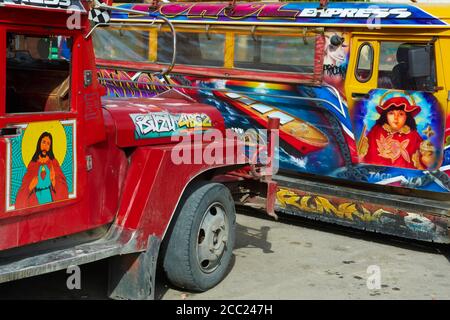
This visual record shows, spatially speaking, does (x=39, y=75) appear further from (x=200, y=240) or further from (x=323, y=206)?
(x=323, y=206)

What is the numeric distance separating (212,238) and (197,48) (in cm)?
383

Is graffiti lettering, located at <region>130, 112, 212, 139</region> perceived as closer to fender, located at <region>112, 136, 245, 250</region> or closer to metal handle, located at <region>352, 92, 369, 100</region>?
fender, located at <region>112, 136, 245, 250</region>

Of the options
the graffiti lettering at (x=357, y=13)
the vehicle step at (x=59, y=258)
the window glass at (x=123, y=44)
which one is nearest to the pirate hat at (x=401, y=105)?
the graffiti lettering at (x=357, y=13)

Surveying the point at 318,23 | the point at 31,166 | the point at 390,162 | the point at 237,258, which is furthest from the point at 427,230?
the point at 31,166

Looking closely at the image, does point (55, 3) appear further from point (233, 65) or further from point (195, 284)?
point (233, 65)

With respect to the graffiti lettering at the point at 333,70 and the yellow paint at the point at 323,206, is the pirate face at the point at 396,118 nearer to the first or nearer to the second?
the graffiti lettering at the point at 333,70

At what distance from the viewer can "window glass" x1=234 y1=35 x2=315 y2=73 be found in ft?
24.3

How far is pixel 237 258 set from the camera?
244 inches

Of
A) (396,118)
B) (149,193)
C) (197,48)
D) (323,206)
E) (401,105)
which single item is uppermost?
(197,48)

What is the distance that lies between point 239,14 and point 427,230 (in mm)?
3534

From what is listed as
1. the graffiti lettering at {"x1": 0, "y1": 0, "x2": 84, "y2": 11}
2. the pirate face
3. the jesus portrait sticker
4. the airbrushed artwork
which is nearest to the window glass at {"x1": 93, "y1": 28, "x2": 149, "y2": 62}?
the airbrushed artwork

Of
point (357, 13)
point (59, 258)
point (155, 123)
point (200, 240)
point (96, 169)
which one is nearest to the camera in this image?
point (59, 258)

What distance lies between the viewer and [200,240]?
511 cm

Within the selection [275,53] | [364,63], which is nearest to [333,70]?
[364,63]
